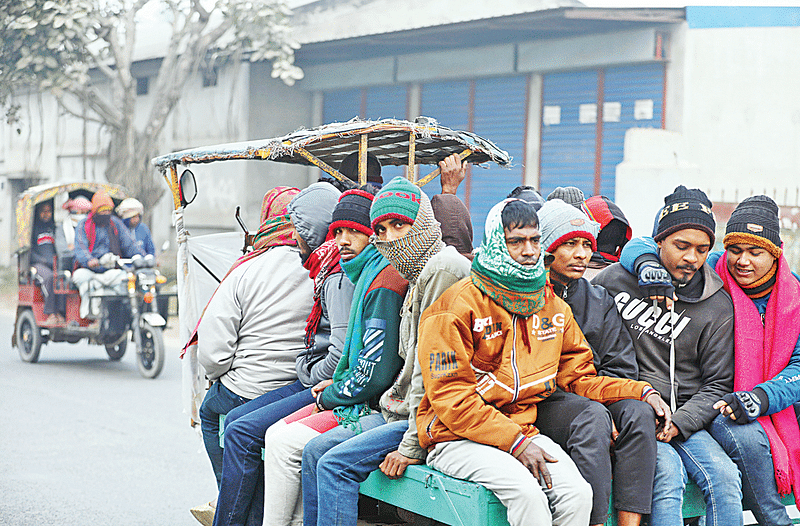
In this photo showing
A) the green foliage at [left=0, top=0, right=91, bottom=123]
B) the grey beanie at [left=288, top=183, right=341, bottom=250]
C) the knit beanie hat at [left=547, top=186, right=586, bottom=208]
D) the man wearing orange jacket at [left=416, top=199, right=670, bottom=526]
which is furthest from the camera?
the green foliage at [left=0, top=0, right=91, bottom=123]

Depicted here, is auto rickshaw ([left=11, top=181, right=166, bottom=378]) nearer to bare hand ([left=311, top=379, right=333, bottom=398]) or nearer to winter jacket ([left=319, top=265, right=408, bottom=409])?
bare hand ([left=311, top=379, right=333, bottom=398])

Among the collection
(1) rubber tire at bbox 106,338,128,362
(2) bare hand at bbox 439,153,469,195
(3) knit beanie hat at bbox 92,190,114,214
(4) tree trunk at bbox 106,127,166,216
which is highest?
(4) tree trunk at bbox 106,127,166,216

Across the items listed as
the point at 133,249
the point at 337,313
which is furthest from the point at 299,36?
the point at 337,313

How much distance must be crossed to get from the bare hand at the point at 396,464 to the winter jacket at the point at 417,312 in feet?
0.05

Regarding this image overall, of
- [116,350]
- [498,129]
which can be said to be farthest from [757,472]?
[498,129]

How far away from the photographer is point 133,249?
35.4 ft

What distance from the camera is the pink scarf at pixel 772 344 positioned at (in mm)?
3508

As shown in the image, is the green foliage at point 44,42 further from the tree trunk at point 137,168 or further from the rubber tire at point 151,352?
the rubber tire at point 151,352

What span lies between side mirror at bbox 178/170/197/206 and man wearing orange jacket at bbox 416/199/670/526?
285 cm

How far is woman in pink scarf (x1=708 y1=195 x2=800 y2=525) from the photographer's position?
338 cm

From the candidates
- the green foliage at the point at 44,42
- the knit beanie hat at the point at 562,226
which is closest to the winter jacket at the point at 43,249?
the green foliage at the point at 44,42

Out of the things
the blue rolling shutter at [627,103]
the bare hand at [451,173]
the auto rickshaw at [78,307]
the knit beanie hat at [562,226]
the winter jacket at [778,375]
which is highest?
the blue rolling shutter at [627,103]

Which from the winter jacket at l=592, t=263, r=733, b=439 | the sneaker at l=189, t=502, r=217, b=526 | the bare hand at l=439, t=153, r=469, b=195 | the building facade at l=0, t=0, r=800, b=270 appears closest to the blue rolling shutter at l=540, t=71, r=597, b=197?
the building facade at l=0, t=0, r=800, b=270

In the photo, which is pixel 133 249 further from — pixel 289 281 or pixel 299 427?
pixel 299 427
